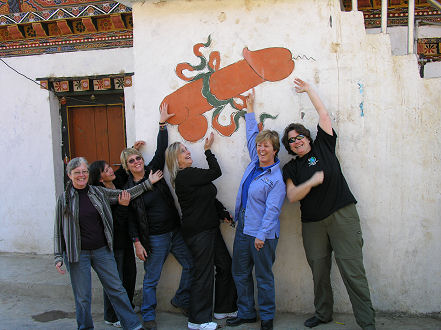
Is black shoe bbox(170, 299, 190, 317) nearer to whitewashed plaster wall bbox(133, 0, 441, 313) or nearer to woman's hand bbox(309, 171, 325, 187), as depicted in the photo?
whitewashed plaster wall bbox(133, 0, 441, 313)

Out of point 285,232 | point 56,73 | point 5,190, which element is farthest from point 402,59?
point 5,190

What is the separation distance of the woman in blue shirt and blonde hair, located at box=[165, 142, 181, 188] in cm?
65

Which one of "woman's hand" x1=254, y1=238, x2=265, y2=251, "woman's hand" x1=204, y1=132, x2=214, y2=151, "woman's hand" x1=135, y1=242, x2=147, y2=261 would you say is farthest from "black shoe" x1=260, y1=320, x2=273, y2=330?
"woman's hand" x1=204, y1=132, x2=214, y2=151

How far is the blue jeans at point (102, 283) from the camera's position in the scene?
3.65 m

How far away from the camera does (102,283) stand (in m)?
3.79

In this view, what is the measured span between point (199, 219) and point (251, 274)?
0.74m

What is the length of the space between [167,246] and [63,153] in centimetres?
303

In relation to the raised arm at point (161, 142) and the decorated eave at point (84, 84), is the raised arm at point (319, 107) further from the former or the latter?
the decorated eave at point (84, 84)

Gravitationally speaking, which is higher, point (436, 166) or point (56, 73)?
point (56, 73)

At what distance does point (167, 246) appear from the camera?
4109 millimetres

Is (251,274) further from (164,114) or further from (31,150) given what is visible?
(31,150)

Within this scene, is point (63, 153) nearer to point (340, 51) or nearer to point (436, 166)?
point (340, 51)

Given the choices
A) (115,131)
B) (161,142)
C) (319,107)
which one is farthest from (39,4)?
(319,107)

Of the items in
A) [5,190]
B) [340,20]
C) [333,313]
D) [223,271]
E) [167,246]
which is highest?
[340,20]
